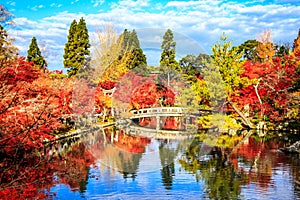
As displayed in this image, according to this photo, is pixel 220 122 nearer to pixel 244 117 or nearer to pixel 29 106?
pixel 244 117

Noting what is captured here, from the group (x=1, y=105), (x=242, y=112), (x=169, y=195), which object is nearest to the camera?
(x=169, y=195)

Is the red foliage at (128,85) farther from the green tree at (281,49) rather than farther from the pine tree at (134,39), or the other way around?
the green tree at (281,49)

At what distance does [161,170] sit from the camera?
11469 millimetres

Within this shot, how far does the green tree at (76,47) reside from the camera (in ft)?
92.1

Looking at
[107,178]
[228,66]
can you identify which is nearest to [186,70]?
[228,66]

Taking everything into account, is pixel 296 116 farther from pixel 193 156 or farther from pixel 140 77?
pixel 140 77

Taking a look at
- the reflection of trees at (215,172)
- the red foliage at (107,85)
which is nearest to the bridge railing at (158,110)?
the reflection of trees at (215,172)

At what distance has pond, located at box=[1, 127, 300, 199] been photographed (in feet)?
30.0

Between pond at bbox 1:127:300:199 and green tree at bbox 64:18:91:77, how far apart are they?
38.9 ft

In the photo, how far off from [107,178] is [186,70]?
1369 centimetres

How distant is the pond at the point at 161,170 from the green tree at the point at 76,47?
11842 millimetres

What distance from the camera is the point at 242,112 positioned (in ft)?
75.4

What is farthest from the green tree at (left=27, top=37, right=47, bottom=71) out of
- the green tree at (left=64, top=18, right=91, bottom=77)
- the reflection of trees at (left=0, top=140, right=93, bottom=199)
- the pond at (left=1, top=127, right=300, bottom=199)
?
the reflection of trees at (left=0, top=140, right=93, bottom=199)

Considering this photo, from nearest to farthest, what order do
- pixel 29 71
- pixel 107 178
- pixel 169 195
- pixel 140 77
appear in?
pixel 169 195 < pixel 107 178 < pixel 140 77 < pixel 29 71
